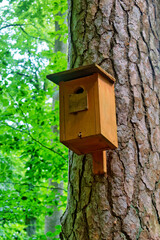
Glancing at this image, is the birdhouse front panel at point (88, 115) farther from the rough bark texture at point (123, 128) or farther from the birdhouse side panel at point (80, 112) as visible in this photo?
the rough bark texture at point (123, 128)

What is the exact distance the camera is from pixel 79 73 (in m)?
1.86

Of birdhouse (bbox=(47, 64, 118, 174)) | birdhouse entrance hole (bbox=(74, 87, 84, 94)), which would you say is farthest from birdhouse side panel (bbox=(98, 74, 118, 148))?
birdhouse entrance hole (bbox=(74, 87, 84, 94))

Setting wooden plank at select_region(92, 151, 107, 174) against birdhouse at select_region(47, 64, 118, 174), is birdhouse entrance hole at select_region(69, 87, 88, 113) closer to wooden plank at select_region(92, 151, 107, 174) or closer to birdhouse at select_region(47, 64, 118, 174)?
birdhouse at select_region(47, 64, 118, 174)

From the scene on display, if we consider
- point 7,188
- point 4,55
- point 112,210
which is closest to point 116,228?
point 112,210

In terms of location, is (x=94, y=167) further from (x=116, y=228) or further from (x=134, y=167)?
(x=116, y=228)

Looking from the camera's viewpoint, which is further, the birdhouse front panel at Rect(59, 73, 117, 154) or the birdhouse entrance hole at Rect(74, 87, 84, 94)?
the birdhouse entrance hole at Rect(74, 87, 84, 94)

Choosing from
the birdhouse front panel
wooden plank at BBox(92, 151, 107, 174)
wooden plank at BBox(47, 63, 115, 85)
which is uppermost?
wooden plank at BBox(47, 63, 115, 85)

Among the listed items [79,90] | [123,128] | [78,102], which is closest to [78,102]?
[78,102]

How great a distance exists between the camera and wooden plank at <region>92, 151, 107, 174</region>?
5.97ft

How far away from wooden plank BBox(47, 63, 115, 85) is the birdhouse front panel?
0.07 feet

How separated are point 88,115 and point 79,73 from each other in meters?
0.25

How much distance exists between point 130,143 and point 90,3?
1.02 m

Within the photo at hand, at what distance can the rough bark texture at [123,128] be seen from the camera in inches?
69.2

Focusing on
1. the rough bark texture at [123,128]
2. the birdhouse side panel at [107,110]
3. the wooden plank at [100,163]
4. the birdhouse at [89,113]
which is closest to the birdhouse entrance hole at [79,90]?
the birdhouse at [89,113]
